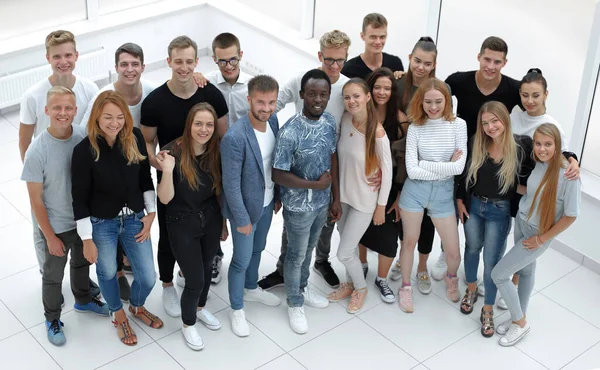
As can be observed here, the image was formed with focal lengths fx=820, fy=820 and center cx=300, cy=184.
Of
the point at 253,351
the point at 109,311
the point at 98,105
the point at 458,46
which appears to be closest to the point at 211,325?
the point at 253,351

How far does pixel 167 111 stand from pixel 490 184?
1891 mm

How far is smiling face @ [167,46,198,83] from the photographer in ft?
15.0

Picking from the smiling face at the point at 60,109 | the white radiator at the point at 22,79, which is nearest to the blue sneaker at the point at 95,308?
the smiling face at the point at 60,109

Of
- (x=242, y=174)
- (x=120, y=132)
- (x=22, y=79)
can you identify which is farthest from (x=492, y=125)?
(x=22, y=79)

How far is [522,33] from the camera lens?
24.3ft

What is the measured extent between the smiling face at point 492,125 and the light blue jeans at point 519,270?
0.53m

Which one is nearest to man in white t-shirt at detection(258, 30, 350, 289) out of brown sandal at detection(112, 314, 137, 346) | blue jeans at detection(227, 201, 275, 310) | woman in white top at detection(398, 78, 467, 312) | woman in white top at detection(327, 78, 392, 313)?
woman in white top at detection(327, 78, 392, 313)

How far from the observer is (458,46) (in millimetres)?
7301

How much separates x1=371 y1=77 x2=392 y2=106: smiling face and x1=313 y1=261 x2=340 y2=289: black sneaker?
1.36 metres

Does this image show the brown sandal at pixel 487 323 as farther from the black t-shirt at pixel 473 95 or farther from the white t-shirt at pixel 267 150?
the white t-shirt at pixel 267 150

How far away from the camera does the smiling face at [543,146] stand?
4391mm

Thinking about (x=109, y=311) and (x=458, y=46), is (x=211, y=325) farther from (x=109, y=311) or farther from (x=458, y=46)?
(x=458, y=46)

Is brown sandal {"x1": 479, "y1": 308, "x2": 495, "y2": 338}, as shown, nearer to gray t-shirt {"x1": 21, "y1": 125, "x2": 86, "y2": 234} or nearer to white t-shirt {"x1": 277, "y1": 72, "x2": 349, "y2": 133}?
white t-shirt {"x1": 277, "y1": 72, "x2": 349, "y2": 133}

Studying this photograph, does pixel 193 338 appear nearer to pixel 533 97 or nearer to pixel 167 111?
pixel 167 111
